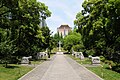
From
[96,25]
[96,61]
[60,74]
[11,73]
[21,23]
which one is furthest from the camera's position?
[96,25]

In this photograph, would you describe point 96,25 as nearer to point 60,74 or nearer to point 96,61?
point 96,61

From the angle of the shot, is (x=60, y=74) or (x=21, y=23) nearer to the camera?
(x=60, y=74)

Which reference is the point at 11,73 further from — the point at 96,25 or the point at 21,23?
the point at 96,25

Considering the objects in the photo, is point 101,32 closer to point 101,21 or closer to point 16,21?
point 101,21

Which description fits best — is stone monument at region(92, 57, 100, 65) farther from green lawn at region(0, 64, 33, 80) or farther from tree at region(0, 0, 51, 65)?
green lawn at region(0, 64, 33, 80)

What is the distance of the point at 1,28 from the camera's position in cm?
3422

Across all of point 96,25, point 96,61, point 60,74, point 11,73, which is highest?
point 96,25

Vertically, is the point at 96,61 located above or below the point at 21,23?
below

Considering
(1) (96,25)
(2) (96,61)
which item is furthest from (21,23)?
(2) (96,61)

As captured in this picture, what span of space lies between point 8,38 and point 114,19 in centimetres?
1172

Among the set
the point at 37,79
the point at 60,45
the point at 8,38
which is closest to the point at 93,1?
the point at 8,38

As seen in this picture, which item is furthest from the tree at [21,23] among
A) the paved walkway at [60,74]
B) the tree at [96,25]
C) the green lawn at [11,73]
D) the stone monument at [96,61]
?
the stone monument at [96,61]

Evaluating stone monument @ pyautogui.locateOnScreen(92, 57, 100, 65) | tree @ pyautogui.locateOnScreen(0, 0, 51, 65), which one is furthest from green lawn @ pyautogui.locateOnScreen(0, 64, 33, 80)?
stone monument @ pyautogui.locateOnScreen(92, 57, 100, 65)

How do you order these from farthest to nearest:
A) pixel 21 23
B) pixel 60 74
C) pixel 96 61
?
pixel 21 23 < pixel 96 61 < pixel 60 74
